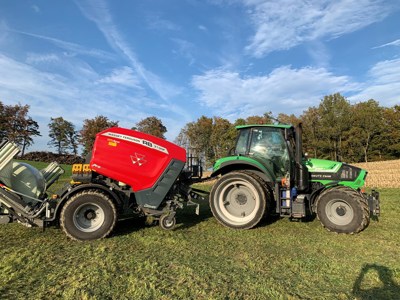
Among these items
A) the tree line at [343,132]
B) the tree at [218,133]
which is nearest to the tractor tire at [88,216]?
the tree line at [343,132]

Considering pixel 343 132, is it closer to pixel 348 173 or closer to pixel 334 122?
pixel 334 122

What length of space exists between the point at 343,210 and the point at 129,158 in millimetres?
4255

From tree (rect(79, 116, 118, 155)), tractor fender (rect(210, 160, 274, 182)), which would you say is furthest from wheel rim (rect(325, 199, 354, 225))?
tree (rect(79, 116, 118, 155))

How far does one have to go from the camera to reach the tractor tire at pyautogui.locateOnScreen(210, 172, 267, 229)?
6.36 m

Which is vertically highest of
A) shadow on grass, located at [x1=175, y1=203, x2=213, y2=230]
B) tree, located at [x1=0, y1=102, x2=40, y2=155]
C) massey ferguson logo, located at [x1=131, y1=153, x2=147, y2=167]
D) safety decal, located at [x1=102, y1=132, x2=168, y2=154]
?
tree, located at [x1=0, y1=102, x2=40, y2=155]

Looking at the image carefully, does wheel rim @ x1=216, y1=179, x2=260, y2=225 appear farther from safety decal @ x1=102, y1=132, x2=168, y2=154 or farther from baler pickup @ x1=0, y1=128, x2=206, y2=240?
safety decal @ x1=102, y1=132, x2=168, y2=154

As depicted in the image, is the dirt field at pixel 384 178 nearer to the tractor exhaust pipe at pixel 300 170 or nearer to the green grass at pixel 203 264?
the green grass at pixel 203 264

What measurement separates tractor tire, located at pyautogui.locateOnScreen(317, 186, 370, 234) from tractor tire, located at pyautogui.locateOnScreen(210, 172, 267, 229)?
123 centimetres

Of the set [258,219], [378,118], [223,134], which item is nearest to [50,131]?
[223,134]

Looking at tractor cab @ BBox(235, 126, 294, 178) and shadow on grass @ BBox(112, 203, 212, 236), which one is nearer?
shadow on grass @ BBox(112, 203, 212, 236)

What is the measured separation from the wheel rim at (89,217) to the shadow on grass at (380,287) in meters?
4.18

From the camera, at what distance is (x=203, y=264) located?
4.24 m

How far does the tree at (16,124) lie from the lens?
34844 mm

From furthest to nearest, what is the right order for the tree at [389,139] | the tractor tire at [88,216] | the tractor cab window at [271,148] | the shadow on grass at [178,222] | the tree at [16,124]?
the tree at [389,139]
the tree at [16,124]
the tractor cab window at [271,148]
the shadow on grass at [178,222]
the tractor tire at [88,216]
